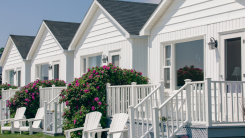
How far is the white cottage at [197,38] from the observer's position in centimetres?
814

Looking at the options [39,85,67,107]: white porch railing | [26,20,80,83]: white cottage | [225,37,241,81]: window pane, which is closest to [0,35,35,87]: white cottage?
[26,20,80,83]: white cottage

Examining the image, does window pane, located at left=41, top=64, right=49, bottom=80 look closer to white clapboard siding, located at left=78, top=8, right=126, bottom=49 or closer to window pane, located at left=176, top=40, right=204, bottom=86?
white clapboard siding, located at left=78, top=8, right=126, bottom=49

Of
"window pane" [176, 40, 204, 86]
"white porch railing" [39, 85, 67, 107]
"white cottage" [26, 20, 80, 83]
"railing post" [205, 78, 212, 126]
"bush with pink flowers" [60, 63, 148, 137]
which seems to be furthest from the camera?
"white cottage" [26, 20, 80, 83]

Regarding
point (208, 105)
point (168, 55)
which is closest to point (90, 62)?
point (168, 55)

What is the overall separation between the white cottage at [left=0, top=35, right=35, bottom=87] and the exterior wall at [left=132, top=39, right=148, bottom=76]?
10450 mm

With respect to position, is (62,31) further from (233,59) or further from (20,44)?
(233,59)

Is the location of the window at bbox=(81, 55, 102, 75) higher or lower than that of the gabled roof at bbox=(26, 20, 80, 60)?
lower

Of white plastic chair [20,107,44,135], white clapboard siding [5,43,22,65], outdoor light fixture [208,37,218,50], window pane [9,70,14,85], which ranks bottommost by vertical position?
white plastic chair [20,107,44,135]

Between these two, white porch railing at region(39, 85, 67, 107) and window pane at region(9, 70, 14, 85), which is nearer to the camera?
white porch railing at region(39, 85, 67, 107)

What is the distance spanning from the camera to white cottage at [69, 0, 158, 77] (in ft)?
38.6

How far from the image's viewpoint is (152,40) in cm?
1091

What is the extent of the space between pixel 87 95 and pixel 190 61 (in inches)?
129

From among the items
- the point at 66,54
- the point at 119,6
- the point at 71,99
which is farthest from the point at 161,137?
the point at 66,54

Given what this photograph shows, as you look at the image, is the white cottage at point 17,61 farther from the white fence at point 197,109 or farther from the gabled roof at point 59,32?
the white fence at point 197,109
